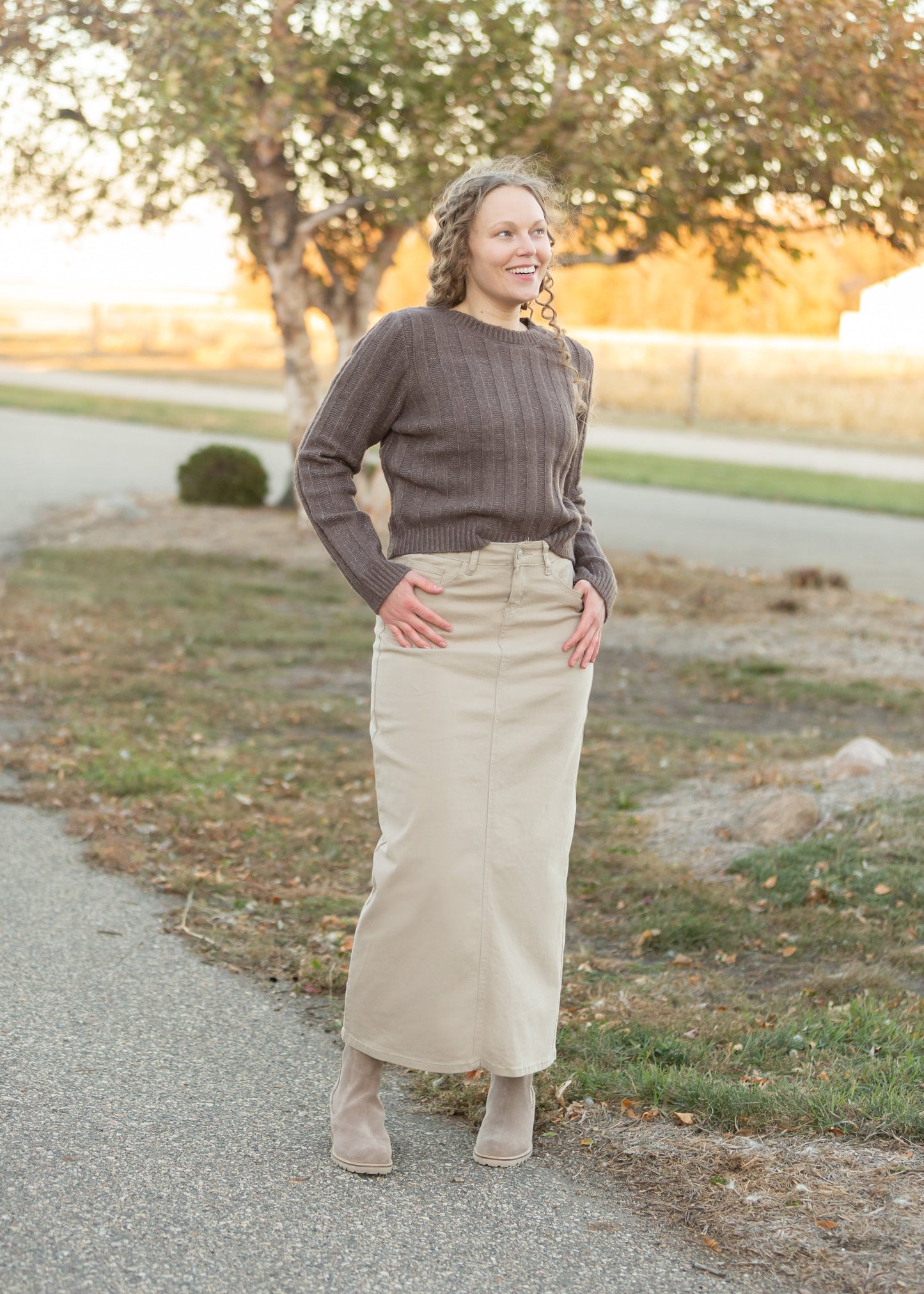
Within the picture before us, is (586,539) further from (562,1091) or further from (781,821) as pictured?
(781,821)

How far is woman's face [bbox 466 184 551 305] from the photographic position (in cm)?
288

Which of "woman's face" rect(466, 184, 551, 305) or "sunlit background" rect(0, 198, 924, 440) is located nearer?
"woman's face" rect(466, 184, 551, 305)

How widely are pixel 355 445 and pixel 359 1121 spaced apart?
1405 millimetres

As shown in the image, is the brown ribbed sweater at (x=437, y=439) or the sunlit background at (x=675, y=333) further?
the sunlit background at (x=675, y=333)

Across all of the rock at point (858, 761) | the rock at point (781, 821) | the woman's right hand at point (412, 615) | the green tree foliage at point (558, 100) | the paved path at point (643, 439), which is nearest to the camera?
the woman's right hand at point (412, 615)

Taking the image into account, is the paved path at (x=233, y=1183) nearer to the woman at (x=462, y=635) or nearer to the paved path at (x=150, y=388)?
the woman at (x=462, y=635)

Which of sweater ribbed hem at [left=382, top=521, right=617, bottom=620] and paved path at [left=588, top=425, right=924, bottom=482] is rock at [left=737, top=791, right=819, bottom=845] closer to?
sweater ribbed hem at [left=382, top=521, right=617, bottom=620]

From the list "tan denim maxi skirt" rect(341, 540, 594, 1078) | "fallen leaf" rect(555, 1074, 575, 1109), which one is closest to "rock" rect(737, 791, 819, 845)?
"fallen leaf" rect(555, 1074, 575, 1109)

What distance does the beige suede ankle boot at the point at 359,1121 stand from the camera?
2971 millimetres

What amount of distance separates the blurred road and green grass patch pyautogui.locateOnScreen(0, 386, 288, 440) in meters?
1.62

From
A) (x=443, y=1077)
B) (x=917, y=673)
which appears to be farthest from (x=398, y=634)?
(x=917, y=673)

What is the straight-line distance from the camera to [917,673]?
8.78 m

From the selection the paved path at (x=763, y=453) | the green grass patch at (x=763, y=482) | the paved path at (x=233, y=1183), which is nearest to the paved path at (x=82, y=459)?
the green grass patch at (x=763, y=482)

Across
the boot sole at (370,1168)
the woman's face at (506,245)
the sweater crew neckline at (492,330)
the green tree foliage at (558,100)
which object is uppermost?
the green tree foliage at (558,100)
